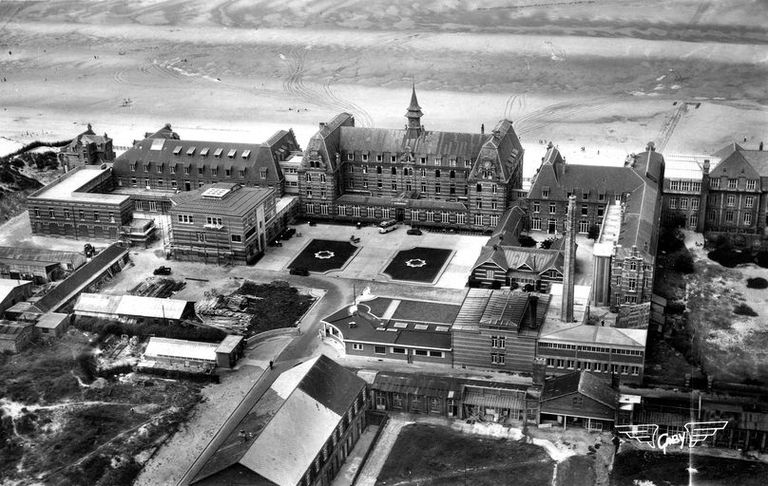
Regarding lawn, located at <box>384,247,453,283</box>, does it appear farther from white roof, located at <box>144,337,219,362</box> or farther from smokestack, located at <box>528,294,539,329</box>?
white roof, located at <box>144,337,219,362</box>

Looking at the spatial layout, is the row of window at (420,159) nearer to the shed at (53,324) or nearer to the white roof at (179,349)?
the white roof at (179,349)

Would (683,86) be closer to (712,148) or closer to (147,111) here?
(712,148)

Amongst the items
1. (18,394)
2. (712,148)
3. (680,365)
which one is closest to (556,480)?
(680,365)

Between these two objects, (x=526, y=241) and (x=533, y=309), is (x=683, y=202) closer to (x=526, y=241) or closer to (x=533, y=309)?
(x=526, y=241)

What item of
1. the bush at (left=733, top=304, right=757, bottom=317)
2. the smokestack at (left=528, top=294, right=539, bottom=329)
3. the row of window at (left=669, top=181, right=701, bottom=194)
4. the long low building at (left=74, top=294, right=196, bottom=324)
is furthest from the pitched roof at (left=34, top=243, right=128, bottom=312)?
the bush at (left=733, top=304, right=757, bottom=317)

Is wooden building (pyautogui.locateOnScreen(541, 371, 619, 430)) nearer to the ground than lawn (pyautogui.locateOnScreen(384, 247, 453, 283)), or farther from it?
nearer to the ground

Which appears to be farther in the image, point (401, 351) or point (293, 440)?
point (401, 351)

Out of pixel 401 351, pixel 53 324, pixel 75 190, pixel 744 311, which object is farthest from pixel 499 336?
pixel 75 190
